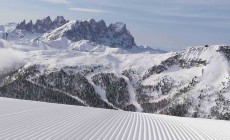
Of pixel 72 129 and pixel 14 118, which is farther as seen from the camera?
pixel 14 118

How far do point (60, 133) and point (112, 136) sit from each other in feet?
13.6

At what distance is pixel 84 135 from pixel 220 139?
15.5 metres

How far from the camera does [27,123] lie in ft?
120

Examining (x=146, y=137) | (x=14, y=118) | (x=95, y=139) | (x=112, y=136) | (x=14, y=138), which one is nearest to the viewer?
(x=14, y=138)

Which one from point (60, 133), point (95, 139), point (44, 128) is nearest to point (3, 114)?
point (44, 128)

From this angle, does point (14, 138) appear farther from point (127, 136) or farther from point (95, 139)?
point (127, 136)

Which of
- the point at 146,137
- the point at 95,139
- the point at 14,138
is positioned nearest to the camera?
the point at 14,138

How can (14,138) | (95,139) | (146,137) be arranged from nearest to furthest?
1. (14,138)
2. (95,139)
3. (146,137)

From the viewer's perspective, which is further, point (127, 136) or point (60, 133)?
point (127, 136)

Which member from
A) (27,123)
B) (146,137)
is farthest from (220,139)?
(27,123)

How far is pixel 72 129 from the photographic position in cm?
3475

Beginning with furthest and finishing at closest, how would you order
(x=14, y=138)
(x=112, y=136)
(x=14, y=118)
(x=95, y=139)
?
(x=14, y=118) → (x=112, y=136) → (x=95, y=139) → (x=14, y=138)

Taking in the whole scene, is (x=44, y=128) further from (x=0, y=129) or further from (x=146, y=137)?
(x=146, y=137)

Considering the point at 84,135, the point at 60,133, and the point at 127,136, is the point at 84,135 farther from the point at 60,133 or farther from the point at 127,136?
the point at 127,136
